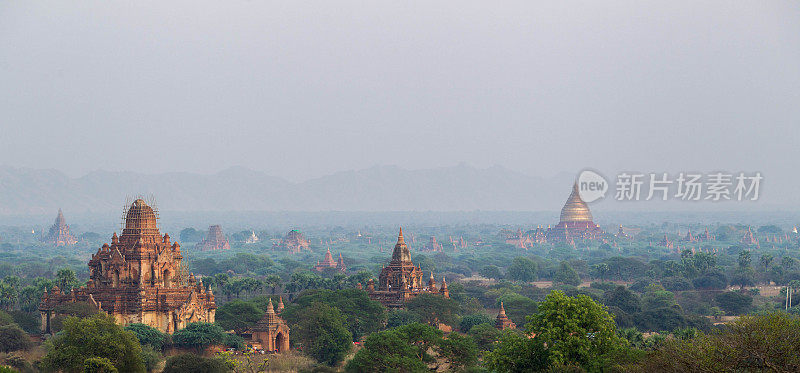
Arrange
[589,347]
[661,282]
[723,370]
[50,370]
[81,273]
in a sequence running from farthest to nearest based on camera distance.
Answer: [81,273], [661,282], [50,370], [589,347], [723,370]

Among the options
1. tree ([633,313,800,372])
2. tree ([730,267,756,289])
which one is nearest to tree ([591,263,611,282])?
tree ([730,267,756,289])

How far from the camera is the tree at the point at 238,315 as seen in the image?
69500mm

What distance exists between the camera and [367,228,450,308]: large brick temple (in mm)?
81562

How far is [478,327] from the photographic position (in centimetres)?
6525

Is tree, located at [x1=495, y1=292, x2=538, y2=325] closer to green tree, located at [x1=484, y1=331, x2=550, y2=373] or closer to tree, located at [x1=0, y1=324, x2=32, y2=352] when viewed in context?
green tree, located at [x1=484, y1=331, x2=550, y2=373]

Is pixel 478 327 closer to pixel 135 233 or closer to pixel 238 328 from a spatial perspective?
pixel 238 328

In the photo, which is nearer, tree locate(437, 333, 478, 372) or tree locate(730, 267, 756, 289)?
tree locate(437, 333, 478, 372)

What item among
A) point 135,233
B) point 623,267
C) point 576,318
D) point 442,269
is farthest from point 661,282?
point 576,318

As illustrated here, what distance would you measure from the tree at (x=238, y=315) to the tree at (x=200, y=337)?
608cm

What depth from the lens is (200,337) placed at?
199 ft

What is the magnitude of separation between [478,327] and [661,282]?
63.3 metres

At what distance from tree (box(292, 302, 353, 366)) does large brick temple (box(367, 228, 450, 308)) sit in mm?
16315

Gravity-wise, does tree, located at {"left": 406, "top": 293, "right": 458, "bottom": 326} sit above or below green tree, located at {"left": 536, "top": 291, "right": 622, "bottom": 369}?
below

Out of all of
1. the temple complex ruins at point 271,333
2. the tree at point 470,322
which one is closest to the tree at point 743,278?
the tree at point 470,322
